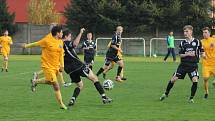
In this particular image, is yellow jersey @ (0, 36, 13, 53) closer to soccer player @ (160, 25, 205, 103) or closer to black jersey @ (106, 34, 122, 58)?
black jersey @ (106, 34, 122, 58)

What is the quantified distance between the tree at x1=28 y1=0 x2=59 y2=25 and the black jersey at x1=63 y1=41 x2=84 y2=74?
49.5 m

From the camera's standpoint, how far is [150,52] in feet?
163

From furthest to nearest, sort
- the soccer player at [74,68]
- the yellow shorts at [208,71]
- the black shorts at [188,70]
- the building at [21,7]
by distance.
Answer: the building at [21,7], the yellow shorts at [208,71], the black shorts at [188,70], the soccer player at [74,68]

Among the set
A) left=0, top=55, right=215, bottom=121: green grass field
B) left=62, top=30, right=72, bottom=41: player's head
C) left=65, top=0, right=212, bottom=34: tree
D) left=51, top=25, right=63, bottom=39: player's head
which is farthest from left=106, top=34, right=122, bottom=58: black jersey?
left=65, top=0, right=212, bottom=34: tree

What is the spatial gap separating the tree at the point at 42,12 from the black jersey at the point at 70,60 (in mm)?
49458

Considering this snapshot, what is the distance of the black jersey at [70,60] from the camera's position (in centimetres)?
1360

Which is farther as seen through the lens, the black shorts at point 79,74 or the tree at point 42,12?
the tree at point 42,12

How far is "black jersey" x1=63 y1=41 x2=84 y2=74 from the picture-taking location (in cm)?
1360

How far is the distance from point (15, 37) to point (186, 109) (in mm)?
45307

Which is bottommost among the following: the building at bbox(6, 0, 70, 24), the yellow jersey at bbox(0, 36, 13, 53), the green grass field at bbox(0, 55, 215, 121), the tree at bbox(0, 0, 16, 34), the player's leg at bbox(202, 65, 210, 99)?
the green grass field at bbox(0, 55, 215, 121)

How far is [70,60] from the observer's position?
1371 centimetres

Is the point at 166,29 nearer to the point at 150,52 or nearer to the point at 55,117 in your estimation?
the point at 150,52

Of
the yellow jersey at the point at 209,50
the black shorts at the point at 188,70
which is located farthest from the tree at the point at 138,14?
the black shorts at the point at 188,70

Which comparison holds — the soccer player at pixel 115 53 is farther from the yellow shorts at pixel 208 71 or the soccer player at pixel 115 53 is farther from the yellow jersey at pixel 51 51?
the yellow jersey at pixel 51 51
